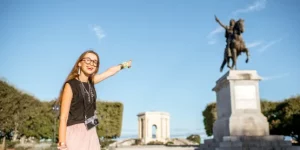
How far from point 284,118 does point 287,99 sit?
378cm

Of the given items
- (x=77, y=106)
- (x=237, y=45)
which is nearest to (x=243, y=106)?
(x=237, y=45)

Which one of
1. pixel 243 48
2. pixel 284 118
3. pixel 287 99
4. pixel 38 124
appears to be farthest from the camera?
pixel 38 124

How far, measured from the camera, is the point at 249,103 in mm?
16078

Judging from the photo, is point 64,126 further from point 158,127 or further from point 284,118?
point 158,127

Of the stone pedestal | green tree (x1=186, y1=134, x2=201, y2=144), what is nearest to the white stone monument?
green tree (x1=186, y1=134, x2=201, y2=144)

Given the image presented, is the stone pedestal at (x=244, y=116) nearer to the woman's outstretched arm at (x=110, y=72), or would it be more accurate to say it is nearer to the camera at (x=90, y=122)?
the woman's outstretched arm at (x=110, y=72)

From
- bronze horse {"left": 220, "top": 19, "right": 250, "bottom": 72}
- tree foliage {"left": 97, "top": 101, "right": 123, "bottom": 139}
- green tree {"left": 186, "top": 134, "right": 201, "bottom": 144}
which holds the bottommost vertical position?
green tree {"left": 186, "top": 134, "right": 201, "bottom": 144}

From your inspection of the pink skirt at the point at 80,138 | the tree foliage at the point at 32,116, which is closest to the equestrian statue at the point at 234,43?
the pink skirt at the point at 80,138

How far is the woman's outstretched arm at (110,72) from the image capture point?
172 inches

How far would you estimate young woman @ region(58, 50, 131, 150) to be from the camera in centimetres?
352

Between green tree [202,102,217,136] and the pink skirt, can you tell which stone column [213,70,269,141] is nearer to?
the pink skirt

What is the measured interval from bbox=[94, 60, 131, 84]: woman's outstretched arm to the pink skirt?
0.86m

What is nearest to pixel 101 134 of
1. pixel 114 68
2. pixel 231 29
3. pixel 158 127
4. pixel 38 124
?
pixel 38 124

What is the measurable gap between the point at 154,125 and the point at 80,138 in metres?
61.1
